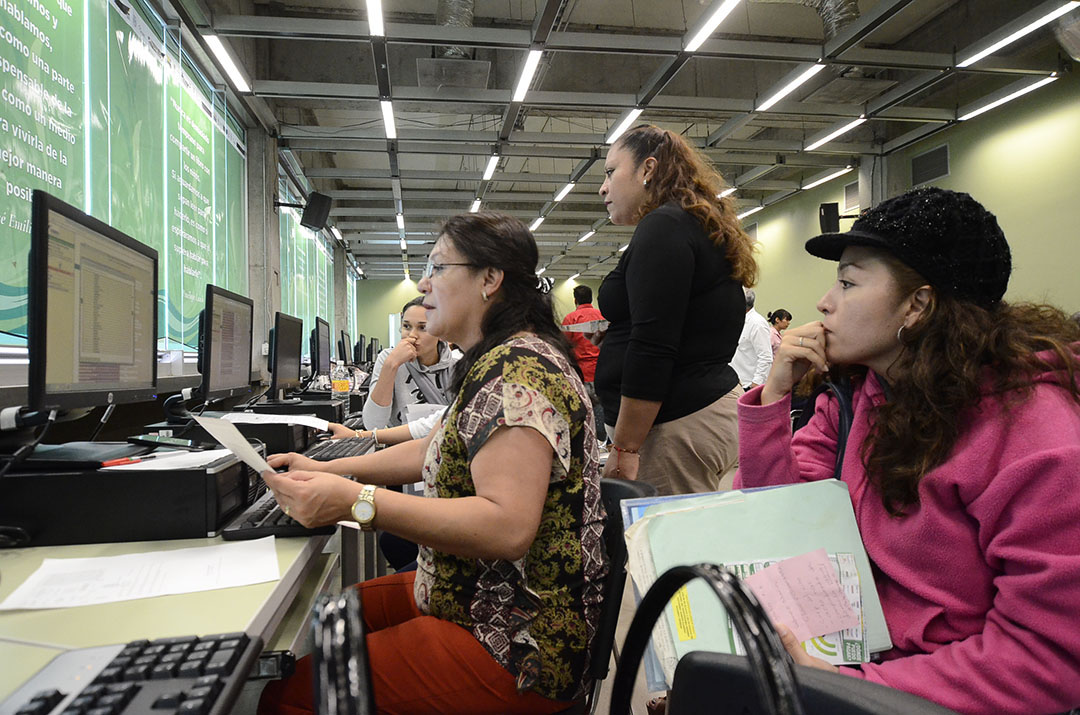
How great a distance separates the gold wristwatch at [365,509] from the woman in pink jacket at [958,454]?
2.00 feet

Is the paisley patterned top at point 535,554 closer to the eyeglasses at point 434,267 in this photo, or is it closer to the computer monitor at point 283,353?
the eyeglasses at point 434,267

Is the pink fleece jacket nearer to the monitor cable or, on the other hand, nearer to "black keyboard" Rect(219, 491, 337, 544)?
"black keyboard" Rect(219, 491, 337, 544)

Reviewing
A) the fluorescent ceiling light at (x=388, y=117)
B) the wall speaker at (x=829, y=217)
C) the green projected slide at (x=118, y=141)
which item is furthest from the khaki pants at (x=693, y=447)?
the wall speaker at (x=829, y=217)

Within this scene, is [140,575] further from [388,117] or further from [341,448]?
[388,117]

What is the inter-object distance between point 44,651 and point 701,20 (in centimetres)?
485

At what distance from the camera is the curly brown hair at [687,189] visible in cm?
167

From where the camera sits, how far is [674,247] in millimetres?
1576

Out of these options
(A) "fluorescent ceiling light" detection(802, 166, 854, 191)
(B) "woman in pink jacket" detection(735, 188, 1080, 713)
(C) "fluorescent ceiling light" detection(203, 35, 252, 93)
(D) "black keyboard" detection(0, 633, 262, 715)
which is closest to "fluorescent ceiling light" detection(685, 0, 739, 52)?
(C) "fluorescent ceiling light" detection(203, 35, 252, 93)

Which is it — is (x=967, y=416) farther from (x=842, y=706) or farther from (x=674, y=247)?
(x=674, y=247)

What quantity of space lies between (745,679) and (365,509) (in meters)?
0.59

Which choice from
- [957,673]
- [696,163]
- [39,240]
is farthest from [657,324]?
[39,240]

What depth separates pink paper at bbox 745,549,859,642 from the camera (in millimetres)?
907

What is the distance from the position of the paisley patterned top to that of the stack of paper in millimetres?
120

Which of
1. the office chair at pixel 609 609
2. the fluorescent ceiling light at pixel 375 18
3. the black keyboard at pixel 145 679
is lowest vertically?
the office chair at pixel 609 609
